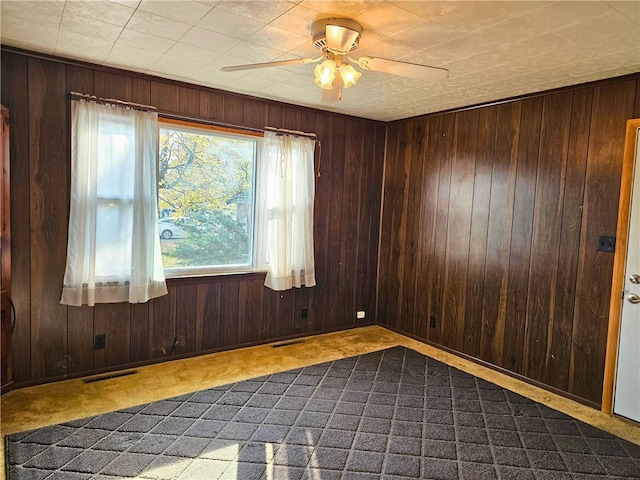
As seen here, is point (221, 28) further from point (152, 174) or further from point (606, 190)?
point (606, 190)

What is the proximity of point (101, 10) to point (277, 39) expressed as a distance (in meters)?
0.93

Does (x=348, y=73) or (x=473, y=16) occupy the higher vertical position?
(x=473, y=16)

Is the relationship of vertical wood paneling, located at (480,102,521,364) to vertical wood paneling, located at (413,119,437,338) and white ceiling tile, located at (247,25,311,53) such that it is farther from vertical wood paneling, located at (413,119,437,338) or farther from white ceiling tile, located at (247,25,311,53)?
white ceiling tile, located at (247,25,311,53)

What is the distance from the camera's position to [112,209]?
10.6ft

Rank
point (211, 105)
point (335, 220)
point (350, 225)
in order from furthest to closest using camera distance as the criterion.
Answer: point (350, 225), point (335, 220), point (211, 105)

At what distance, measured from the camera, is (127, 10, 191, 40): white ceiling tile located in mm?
2205

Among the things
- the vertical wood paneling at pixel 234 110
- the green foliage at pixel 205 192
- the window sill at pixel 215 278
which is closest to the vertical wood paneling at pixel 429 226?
the window sill at pixel 215 278

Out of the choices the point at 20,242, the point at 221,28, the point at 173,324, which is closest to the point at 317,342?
the point at 173,324

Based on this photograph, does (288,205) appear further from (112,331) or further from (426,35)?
(426,35)

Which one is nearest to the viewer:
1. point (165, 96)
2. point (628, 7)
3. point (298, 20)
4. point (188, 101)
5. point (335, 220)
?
point (628, 7)

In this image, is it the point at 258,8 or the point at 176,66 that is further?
the point at 176,66

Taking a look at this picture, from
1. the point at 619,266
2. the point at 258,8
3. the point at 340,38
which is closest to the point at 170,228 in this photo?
the point at 258,8

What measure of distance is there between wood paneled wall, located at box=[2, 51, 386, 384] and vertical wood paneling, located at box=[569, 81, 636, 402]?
226 centimetres

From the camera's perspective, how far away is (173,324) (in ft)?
12.0
